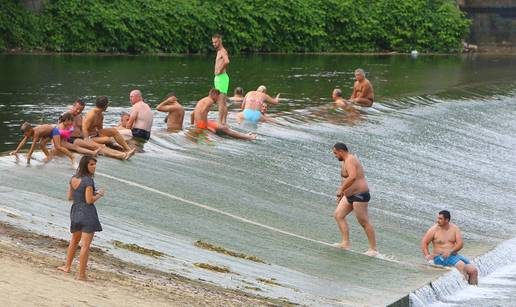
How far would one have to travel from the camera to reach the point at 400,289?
51.4ft

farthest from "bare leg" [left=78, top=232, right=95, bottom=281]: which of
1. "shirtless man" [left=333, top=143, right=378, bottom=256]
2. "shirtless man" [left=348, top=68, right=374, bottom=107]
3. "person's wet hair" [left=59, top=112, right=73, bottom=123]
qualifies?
"shirtless man" [left=348, top=68, right=374, bottom=107]

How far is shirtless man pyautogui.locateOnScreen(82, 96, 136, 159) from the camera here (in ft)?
72.3

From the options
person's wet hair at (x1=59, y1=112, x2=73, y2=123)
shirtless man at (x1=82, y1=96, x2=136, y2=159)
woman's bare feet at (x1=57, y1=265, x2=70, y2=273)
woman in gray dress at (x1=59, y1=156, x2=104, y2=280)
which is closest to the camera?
woman in gray dress at (x1=59, y1=156, x2=104, y2=280)

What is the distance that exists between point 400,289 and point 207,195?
533 centimetres

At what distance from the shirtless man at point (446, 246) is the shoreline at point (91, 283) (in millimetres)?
4230

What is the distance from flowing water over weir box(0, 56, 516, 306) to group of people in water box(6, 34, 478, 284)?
364 mm

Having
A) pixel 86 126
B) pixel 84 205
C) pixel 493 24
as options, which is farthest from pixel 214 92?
pixel 493 24

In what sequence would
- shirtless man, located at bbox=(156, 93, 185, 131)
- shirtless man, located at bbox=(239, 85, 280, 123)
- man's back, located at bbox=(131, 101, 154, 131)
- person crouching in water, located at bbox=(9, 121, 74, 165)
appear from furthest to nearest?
1. shirtless man, located at bbox=(239, 85, 280, 123)
2. shirtless man, located at bbox=(156, 93, 185, 131)
3. man's back, located at bbox=(131, 101, 154, 131)
4. person crouching in water, located at bbox=(9, 121, 74, 165)

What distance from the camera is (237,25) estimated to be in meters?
55.2

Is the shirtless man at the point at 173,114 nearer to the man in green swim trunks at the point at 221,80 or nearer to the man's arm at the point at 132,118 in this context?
the man in green swim trunks at the point at 221,80

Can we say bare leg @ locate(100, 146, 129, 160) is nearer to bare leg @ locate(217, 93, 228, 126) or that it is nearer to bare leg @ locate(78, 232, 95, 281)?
bare leg @ locate(217, 93, 228, 126)

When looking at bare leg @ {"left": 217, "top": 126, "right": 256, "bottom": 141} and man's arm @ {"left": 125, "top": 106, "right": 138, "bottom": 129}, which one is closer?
man's arm @ {"left": 125, "top": 106, "right": 138, "bottom": 129}

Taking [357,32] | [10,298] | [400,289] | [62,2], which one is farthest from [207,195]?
[357,32]

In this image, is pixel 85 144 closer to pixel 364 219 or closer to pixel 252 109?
pixel 364 219
